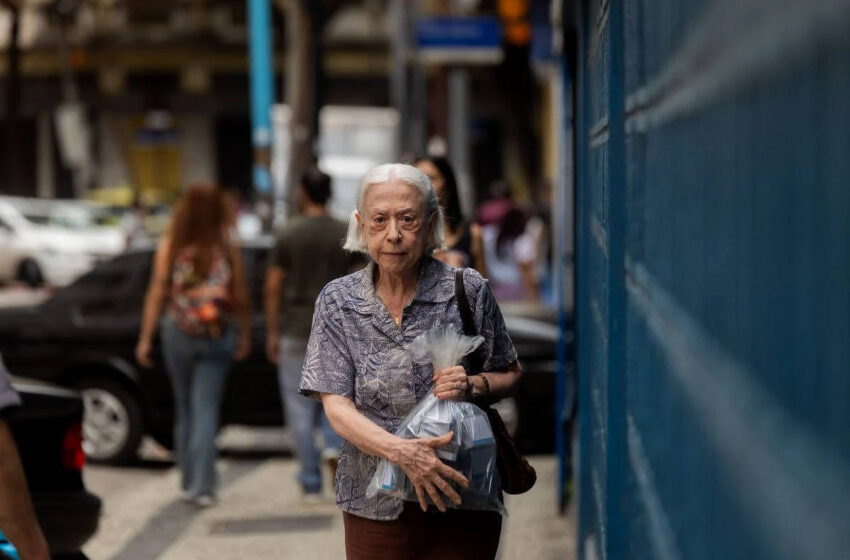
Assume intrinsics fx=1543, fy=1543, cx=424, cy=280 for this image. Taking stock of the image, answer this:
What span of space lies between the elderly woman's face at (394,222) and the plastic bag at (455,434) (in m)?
0.20

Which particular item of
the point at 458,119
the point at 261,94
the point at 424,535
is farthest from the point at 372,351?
the point at 458,119

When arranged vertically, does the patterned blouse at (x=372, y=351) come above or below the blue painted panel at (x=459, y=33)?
below

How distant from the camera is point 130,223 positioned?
28094 mm

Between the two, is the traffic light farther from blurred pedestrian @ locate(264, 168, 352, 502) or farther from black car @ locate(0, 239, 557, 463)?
blurred pedestrian @ locate(264, 168, 352, 502)

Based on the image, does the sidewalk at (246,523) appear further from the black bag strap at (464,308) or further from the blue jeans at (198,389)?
the black bag strap at (464,308)

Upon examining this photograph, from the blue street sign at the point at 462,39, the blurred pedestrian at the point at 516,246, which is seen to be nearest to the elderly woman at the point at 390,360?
the blue street sign at the point at 462,39

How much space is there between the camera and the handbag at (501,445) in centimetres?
362

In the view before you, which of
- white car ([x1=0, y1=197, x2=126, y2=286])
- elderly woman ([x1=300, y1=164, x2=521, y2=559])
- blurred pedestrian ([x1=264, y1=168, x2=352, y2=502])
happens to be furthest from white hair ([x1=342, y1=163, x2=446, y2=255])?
white car ([x1=0, y1=197, x2=126, y2=286])

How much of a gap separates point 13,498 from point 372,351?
1.30m

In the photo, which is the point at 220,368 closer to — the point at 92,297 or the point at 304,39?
the point at 92,297

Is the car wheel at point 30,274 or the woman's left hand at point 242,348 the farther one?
the car wheel at point 30,274

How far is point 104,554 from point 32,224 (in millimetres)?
22818

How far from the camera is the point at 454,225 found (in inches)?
253

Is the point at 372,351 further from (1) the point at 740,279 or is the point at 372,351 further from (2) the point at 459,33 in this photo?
(2) the point at 459,33
